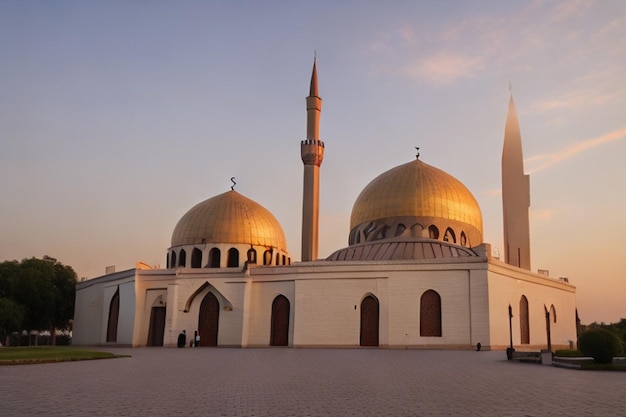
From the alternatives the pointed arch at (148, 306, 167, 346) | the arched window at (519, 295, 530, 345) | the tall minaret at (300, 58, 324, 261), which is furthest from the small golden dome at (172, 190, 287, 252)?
the arched window at (519, 295, 530, 345)

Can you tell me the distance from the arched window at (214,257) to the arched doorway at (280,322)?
338 inches

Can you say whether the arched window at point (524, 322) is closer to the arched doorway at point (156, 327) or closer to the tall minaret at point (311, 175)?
the tall minaret at point (311, 175)

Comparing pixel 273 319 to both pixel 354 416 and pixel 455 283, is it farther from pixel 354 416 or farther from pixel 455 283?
pixel 354 416

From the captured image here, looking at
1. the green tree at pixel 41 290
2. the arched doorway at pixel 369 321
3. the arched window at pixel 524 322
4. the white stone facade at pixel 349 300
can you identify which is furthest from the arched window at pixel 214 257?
the arched window at pixel 524 322

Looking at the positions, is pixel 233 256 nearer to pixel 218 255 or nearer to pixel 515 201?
pixel 218 255

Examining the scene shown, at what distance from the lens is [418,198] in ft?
126

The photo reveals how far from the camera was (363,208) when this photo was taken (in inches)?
1592

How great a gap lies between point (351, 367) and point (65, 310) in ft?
116

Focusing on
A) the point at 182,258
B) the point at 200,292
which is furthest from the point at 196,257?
the point at 200,292

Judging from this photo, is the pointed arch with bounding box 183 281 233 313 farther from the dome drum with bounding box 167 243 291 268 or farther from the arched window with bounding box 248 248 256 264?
the arched window with bounding box 248 248 256 264

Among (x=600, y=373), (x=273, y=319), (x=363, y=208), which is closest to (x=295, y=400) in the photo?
(x=600, y=373)

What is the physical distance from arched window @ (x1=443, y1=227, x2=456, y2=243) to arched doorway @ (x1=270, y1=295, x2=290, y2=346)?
10.4 meters

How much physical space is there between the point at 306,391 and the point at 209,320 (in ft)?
85.7

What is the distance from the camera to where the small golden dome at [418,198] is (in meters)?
38.2
